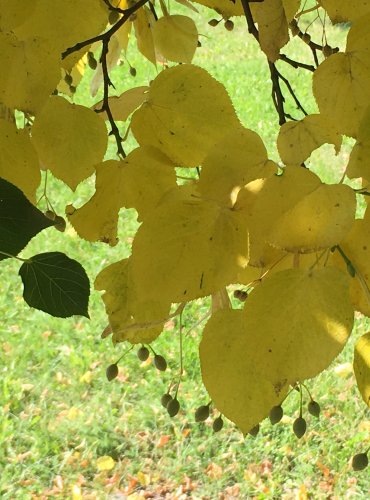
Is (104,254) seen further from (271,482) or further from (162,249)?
(162,249)

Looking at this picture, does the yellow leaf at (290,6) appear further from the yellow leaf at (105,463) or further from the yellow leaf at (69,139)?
the yellow leaf at (105,463)

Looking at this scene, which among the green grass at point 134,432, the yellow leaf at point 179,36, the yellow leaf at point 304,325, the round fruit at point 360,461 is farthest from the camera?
the green grass at point 134,432

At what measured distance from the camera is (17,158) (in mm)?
489

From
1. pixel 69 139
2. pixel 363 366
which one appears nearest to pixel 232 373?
pixel 363 366

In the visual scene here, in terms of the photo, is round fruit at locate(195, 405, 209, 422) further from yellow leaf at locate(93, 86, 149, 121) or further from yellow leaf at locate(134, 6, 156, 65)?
yellow leaf at locate(134, 6, 156, 65)

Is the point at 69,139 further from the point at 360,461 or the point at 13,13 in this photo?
the point at 360,461

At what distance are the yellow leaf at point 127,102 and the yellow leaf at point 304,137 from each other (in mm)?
144

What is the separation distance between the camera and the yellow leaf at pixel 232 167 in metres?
0.40

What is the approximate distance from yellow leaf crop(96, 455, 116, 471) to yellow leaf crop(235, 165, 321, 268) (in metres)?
1.57

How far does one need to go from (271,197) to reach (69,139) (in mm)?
198

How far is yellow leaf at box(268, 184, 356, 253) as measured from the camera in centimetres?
35

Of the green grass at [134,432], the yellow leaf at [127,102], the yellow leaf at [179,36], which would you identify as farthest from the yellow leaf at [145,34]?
the green grass at [134,432]

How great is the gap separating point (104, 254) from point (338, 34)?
8.93 ft

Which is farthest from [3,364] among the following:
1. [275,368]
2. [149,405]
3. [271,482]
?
[275,368]
